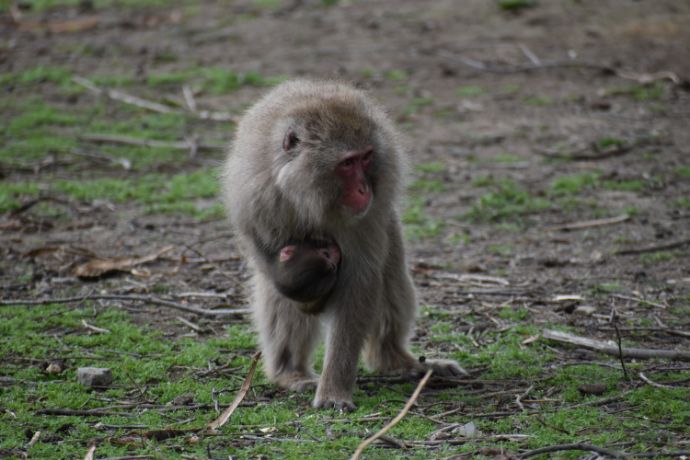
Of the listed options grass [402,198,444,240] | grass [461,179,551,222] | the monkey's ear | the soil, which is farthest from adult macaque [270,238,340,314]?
grass [461,179,551,222]

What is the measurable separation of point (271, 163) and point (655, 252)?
12.0 ft

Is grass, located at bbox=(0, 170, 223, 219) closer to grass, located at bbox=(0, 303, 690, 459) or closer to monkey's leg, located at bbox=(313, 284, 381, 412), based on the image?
grass, located at bbox=(0, 303, 690, 459)

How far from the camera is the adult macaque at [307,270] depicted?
16.5 feet

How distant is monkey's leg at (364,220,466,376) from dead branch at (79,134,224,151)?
495cm

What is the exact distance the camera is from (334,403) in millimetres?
5078

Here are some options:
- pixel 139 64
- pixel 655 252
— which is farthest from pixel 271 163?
pixel 139 64

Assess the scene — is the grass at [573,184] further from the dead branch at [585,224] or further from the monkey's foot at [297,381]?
the monkey's foot at [297,381]

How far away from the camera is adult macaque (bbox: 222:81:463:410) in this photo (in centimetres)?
497

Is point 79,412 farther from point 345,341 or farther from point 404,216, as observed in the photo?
point 404,216

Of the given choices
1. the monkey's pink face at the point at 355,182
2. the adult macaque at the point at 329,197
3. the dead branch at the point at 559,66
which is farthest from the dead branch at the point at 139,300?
the dead branch at the point at 559,66

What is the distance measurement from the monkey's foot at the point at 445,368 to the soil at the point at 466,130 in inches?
35.1

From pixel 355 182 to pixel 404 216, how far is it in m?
3.63

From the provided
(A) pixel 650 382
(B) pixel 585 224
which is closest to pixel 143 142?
(B) pixel 585 224

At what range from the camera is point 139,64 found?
13133 mm
